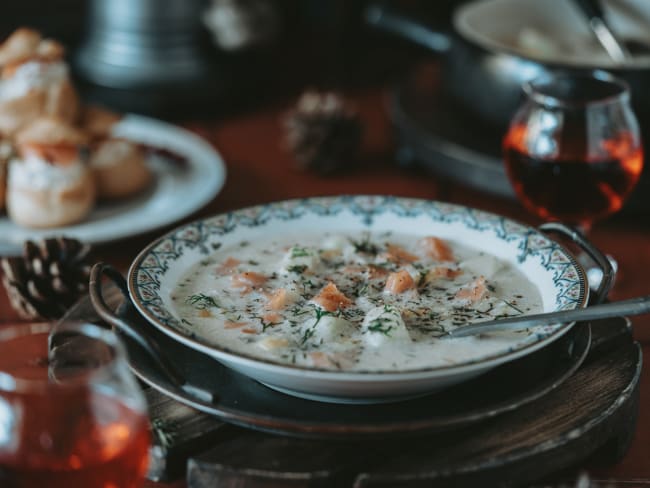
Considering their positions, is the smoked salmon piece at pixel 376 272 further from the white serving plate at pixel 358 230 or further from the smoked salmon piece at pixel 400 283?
the white serving plate at pixel 358 230

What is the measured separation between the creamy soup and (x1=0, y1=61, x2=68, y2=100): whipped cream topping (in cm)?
84

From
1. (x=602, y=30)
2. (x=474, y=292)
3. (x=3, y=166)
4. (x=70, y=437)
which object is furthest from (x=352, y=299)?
(x=602, y=30)

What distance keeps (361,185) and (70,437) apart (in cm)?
145

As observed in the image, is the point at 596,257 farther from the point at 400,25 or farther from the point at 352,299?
the point at 400,25

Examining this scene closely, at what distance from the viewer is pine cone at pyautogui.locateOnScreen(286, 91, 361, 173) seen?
233 centimetres

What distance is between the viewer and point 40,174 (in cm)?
193

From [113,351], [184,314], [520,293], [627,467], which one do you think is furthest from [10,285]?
[627,467]

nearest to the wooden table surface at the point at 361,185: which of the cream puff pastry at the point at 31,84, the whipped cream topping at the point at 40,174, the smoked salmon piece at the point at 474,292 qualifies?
the whipped cream topping at the point at 40,174

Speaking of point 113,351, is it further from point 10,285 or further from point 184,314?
point 10,285

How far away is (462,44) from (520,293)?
0.95 meters

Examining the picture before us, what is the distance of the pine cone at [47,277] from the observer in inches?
63.4

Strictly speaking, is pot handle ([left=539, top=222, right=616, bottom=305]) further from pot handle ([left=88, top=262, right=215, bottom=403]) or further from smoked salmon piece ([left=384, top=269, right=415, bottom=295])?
pot handle ([left=88, top=262, right=215, bottom=403])

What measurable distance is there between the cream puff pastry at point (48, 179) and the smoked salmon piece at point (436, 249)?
795mm

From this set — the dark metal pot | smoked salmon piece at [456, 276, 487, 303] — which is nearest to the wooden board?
smoked salmon piece at [456, 276, 487, 303]
